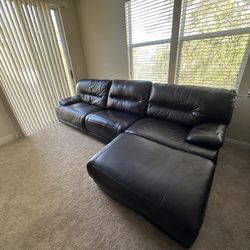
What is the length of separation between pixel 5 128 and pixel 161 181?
283cm

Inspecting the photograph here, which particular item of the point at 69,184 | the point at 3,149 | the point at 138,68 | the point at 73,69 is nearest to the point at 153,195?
the point at 69,184

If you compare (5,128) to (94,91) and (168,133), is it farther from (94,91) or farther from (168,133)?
(168,133)

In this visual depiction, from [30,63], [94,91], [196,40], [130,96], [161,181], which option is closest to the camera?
[161,181]

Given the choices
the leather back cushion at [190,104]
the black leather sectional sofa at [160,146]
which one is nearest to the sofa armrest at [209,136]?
the black leather sectional sofa at [160,146]

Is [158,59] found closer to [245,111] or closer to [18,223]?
[245,111]

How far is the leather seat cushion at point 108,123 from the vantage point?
75.2 inches

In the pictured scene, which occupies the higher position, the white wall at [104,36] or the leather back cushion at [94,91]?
the white wall at [104,36]

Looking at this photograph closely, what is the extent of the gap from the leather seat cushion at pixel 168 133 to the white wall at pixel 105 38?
3.18ft

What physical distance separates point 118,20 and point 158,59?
3.59 feet

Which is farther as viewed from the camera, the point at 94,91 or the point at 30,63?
the point at 94,91

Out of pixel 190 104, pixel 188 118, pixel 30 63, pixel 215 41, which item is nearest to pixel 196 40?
pixel 215 41

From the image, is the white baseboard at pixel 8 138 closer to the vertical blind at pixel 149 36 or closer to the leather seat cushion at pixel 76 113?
the leather seat cushion at pixel 76 113

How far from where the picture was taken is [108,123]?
198 centimetres

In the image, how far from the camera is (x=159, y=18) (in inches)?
82.7
